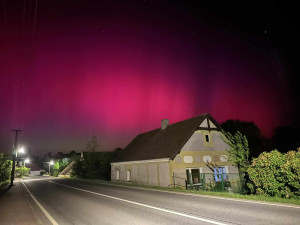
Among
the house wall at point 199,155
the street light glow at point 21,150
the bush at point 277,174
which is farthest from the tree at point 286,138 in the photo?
the street light glow at point 21,150

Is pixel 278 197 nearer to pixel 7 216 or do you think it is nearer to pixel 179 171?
pixel 179 171

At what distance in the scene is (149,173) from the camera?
21.4 metres

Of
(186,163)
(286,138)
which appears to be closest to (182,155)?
(186,163)

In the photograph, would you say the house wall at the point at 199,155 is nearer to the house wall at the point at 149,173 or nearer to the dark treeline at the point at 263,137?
the house wall at the point at 149,173

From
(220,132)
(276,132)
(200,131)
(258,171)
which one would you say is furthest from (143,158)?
A: (276,132)

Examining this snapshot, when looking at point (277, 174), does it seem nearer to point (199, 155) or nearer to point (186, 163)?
point (186, 163)

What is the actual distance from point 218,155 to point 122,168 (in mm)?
13231

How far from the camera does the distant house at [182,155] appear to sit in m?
19.1

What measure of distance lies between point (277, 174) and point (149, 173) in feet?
44.4

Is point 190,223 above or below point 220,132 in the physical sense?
below

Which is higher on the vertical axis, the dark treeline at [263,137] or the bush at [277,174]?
the dark treeline at [263,137]

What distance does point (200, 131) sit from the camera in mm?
21656

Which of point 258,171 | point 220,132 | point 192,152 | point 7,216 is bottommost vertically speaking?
point 7,216

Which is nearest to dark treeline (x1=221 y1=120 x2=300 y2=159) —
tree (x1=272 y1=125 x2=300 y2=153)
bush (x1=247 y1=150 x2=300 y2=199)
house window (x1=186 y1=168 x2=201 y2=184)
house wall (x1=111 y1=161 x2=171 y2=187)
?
tree (x1=272 y1=125 x2=300 y2=153)
